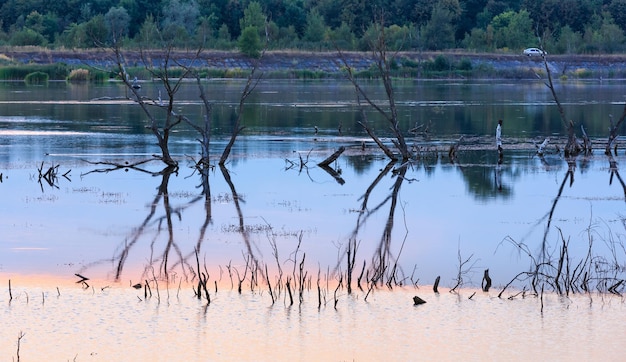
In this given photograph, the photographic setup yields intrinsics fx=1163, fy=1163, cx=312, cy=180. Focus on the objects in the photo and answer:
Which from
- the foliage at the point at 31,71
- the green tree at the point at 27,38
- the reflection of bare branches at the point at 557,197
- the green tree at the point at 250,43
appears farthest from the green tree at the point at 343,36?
the reflection of bare branches at the point at 557,197

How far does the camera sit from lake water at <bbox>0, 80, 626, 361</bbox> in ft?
34.8

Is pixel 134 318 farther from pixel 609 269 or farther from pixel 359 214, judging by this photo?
pixel 359 214

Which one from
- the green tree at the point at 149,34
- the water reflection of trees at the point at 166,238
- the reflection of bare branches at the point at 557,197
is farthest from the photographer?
the green tree at the point at 149,34

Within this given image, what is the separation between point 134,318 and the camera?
11.2m

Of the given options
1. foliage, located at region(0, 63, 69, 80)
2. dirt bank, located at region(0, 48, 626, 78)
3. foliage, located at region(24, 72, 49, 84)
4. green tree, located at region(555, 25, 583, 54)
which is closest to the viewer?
foliage, located at region(24, 72, 49, 84)

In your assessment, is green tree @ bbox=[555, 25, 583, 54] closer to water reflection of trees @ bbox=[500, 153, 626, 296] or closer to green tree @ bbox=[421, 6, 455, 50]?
green tree @ bbox=[421, 6, 455, 50]

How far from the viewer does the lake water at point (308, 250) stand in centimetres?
1059

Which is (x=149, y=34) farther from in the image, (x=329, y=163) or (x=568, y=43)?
(x=329, y=163)

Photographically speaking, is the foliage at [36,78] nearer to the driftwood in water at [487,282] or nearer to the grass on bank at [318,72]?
the grass on bank at [318,72]

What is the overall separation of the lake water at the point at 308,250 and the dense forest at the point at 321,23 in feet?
204

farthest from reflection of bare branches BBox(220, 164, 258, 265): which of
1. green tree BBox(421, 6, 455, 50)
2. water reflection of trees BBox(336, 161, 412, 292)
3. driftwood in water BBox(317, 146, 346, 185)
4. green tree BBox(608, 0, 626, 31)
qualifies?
green tree BBox(608, 0, 626, 31)

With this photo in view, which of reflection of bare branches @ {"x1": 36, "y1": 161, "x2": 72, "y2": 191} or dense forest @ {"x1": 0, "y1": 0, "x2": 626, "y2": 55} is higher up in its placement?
dense forest @ {"x1": 0, "y1": 0, "x2": 626, "y2": 55}

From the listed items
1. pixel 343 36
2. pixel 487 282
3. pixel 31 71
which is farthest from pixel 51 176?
pixel 343 36

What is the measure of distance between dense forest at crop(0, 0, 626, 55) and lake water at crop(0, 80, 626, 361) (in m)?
62.2
